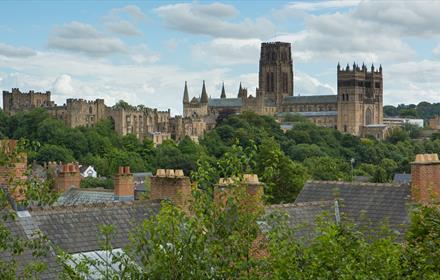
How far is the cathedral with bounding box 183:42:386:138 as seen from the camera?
570 ft

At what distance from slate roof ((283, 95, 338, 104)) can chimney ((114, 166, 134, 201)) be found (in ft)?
507

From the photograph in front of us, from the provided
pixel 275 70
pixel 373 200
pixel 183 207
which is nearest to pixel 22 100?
pixel 275 70

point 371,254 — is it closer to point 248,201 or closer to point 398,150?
point 248,201

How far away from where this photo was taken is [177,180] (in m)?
19.7

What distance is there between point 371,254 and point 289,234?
1173mm

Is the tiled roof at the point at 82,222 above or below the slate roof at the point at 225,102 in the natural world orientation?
below

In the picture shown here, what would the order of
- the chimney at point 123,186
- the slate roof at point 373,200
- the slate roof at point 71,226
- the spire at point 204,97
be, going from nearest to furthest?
the slate roof at point 71,226, the slate roof at point 373,200, the chimney at point 123,186, the spire at point 204,97

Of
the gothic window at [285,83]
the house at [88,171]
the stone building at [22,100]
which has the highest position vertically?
the gothic window at [285,83]

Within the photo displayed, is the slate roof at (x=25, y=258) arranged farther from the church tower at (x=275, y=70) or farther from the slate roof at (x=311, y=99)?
the church tower at (x=275, y=70)

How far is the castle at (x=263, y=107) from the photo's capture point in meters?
141

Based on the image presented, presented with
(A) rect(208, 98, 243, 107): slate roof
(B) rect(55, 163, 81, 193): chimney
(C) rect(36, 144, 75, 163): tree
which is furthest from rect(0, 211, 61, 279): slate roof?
(A) rect(208, 98, 243, 107): slate roof

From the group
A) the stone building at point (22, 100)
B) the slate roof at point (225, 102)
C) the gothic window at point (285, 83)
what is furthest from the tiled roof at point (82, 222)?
the gothic window at point (285, 83)

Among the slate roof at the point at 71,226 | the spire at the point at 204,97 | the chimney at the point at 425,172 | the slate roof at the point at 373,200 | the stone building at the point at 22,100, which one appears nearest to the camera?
the slate roof at the point at 71,226

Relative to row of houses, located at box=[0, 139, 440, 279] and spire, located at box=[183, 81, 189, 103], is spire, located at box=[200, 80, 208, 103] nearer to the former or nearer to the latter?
spire, located at box=[183, 81, 189, 103]
